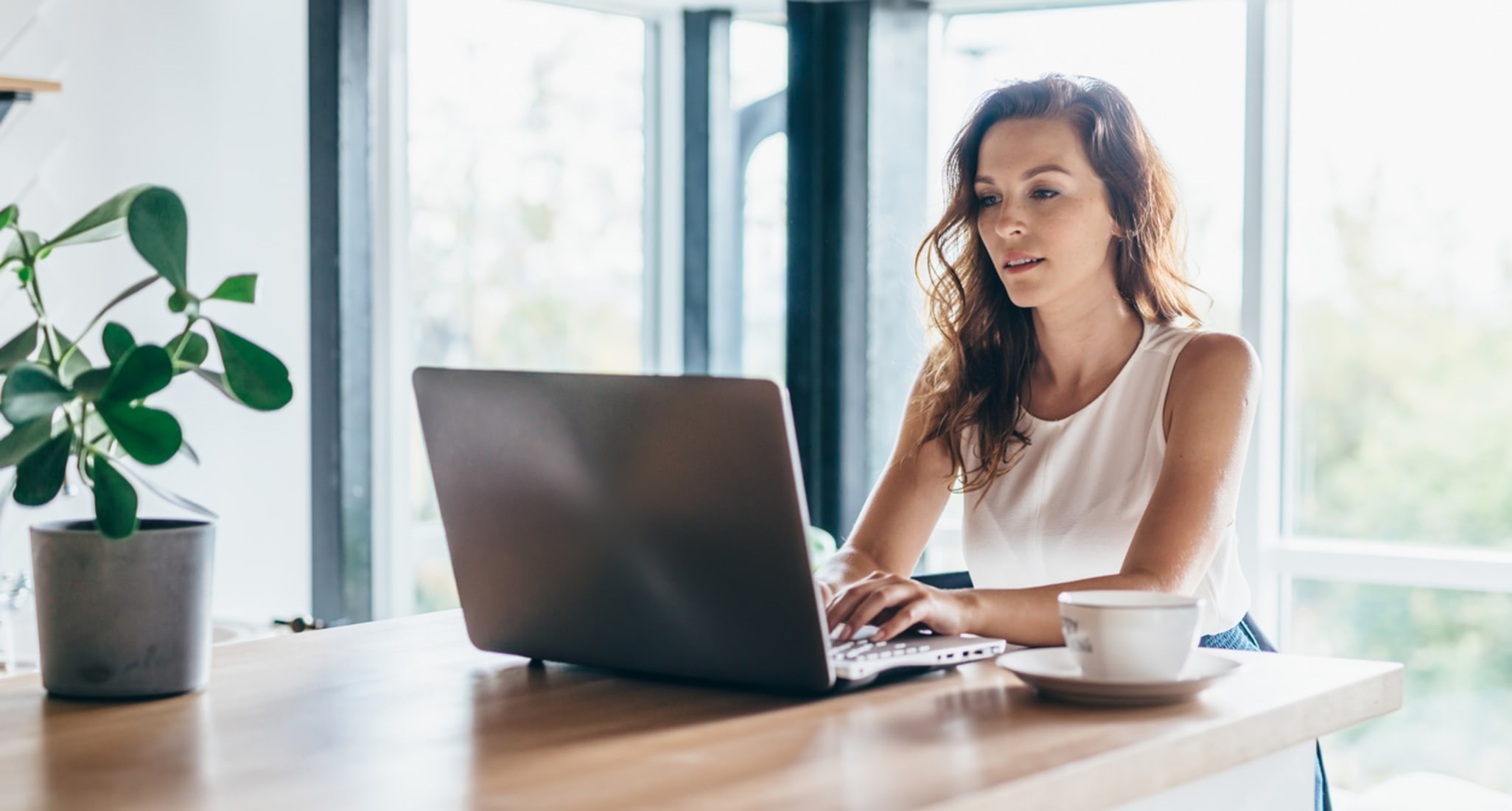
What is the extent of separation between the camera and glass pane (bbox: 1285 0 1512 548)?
2883 millimetres

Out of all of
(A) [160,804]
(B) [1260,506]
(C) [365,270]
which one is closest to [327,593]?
(C) [365,270]

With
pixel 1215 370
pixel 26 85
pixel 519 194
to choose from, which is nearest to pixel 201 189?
pixel 26 85

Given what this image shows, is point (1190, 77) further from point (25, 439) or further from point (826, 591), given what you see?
point (25, 439)

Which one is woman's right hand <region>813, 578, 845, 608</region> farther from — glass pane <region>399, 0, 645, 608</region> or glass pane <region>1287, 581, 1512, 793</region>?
glass pane <region>399, 0, 645, 608</region>

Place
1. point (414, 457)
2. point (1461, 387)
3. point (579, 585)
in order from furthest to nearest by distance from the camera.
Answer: point (414, 457)
point (1461, 387)
point (579, 585)

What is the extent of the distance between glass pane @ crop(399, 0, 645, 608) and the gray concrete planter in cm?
→ 212

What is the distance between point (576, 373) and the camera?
1067 millimetres

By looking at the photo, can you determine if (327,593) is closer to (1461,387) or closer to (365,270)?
(365,270)

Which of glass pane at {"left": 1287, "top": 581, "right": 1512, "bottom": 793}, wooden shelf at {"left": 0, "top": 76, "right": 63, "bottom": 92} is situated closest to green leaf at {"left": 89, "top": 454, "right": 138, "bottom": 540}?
wooden shelf at {"left": 0, "top": 76, "right": 63, "bottom": 92}

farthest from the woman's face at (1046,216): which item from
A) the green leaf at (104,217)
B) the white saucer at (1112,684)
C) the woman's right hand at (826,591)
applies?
the green leaf at (104,217)

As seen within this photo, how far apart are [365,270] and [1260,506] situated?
1.97m

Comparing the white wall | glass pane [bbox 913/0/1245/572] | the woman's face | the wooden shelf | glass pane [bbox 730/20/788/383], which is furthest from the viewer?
glass pane [bbox 730/20/788/383]

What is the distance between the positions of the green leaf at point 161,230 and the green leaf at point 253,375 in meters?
0.06

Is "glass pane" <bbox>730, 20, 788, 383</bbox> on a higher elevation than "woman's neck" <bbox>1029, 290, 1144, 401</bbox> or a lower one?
higher
